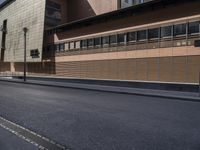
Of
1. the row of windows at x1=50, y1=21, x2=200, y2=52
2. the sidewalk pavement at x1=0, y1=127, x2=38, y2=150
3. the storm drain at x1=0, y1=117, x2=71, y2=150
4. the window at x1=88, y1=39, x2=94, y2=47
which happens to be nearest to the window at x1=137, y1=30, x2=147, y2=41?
the row of windows at x1=50, y1=21, x2=200, y2=52

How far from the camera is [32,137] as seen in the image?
A: 21.5 ft

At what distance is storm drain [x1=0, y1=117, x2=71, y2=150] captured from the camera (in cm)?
574

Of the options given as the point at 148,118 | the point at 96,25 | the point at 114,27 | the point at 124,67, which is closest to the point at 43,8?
the point at 96,25

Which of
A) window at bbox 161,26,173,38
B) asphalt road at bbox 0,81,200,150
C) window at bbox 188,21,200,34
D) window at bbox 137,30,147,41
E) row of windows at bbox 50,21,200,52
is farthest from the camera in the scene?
window at bbox 137,30,147,41

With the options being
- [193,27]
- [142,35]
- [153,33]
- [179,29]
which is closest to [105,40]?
[142,35]

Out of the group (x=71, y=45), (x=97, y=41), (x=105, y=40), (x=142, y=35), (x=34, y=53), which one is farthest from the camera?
(x=34, y=53)

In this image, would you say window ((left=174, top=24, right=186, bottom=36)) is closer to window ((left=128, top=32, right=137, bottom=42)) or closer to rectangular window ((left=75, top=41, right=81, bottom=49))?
window ((left=128, top=32, right=137, bottom=42))

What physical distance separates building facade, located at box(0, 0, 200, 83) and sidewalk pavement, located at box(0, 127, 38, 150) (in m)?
14.1

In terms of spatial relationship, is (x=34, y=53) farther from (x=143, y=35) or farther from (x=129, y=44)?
(x=143, y=35)

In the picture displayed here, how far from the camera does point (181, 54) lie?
79.3 feet

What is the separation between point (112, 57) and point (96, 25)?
19.1 ft

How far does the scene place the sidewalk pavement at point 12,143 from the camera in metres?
5.66

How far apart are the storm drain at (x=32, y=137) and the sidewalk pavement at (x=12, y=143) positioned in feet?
0.42

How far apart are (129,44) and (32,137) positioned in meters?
24.2
